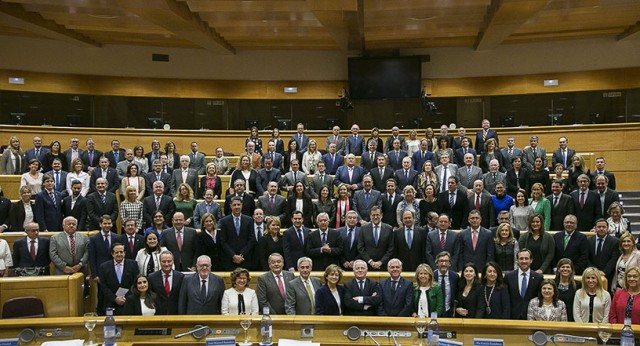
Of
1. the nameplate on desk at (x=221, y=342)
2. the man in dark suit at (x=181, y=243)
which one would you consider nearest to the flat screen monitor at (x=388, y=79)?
the man in dark suit at (x=181, y=243)

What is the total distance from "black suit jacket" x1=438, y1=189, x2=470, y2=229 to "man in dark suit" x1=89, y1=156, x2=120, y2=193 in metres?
3.92

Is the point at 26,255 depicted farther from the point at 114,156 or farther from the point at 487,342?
the point at 487,342

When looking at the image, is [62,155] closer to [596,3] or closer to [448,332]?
[448,332]

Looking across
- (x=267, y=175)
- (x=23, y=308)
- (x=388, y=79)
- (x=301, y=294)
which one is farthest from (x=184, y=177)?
(x=388, y=79)

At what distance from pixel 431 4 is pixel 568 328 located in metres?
6.66

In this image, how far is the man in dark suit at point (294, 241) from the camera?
6.99 meters

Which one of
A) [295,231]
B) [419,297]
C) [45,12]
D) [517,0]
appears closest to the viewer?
[419,297]

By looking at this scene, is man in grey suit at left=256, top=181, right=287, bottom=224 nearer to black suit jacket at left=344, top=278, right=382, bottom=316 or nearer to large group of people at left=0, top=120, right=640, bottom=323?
large group of people at left=0, top=120, right=640, bottom=323

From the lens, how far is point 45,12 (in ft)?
36.7

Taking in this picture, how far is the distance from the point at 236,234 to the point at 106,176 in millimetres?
2396

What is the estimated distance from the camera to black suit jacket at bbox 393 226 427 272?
7035mm

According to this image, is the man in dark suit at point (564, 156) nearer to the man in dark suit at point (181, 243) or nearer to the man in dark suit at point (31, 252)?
the man in dark suit at point (181, 243)

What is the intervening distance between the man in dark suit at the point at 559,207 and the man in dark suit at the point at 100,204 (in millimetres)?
4808

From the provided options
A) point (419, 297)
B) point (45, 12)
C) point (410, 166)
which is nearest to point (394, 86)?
point (410, 166)
